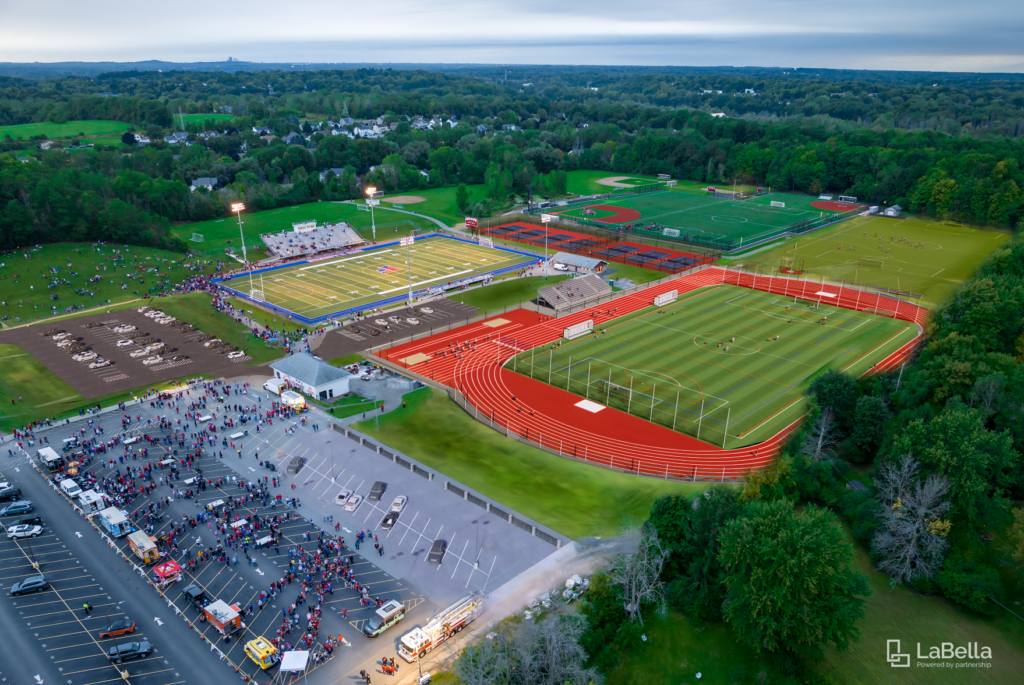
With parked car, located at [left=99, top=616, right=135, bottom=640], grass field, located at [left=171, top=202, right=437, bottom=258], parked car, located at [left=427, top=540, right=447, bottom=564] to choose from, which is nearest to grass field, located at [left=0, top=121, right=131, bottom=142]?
grass field, located at [left=171, top=202, right=437, bottom=258]

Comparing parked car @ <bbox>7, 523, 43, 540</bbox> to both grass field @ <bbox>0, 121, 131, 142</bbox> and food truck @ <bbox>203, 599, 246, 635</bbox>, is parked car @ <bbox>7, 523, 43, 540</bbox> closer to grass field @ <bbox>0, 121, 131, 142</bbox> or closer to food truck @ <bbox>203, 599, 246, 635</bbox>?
food truck @ <bbox>203, 599, 246, 635</bbox>

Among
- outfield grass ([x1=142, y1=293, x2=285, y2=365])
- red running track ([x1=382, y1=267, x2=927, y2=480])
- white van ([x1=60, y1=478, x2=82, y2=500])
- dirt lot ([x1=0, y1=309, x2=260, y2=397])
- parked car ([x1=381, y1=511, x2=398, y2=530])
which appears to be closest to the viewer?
parked car ([x1=381, y1=511, x2=398, y2=530])

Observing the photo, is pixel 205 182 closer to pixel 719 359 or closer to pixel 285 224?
pixel 285 224

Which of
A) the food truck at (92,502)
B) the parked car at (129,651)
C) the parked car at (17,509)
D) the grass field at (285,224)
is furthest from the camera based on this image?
the grass field at (285,224)

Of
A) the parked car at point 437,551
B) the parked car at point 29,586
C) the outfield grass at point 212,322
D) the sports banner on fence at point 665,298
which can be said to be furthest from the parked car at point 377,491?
the sports banner on fence at point 665,298

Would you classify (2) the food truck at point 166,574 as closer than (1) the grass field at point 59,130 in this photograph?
Yes

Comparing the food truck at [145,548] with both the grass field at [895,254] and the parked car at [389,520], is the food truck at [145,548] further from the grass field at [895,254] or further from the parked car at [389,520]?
the grass field at [895,254]
